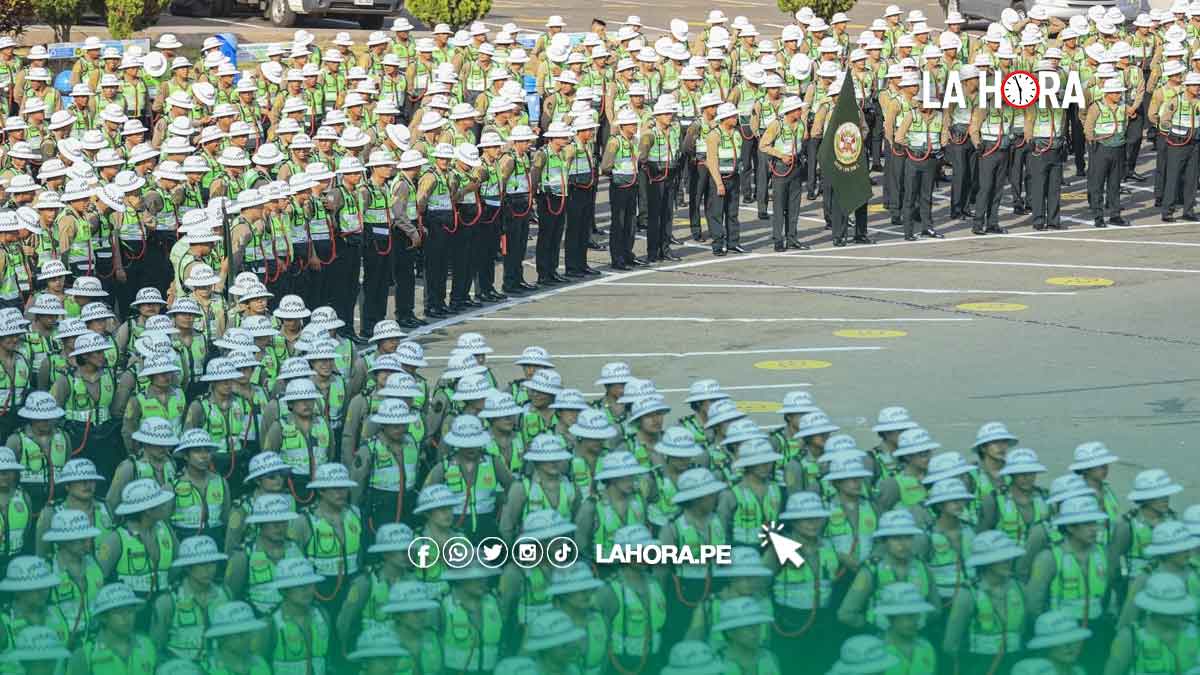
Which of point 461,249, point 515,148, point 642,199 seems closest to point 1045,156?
point 642,199

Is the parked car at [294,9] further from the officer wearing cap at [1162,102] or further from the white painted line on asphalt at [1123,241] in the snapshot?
the officer wearing cap at [1162,102]

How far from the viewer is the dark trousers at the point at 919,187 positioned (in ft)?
88.0

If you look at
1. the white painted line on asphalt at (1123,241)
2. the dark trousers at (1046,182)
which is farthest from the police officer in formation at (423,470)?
the white painted line on asphalt at (1123,241)

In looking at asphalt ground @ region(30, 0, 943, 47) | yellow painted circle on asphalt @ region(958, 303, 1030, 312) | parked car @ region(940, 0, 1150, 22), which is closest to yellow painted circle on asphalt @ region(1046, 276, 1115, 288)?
yellow painted circle on asphalt @ region(958, 303, 1030, 312)

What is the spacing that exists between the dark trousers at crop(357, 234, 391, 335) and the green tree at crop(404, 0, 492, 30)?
1262 cm

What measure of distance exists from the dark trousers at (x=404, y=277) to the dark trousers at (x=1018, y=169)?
8833mm

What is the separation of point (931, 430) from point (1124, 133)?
10561 mm

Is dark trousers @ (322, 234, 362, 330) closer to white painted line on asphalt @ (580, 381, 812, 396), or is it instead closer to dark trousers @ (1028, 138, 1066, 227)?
white painted line on asphalt @ (580, 381, 812, 396)

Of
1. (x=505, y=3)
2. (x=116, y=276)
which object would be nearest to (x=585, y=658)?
(x=116, y=276)

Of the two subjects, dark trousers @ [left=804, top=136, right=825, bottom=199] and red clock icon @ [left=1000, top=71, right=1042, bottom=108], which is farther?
dark trousers @ [left=804, top=136, right=825, bottom=199]

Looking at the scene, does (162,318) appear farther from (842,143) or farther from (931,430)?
(842,143)

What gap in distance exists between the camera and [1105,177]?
91.1ft

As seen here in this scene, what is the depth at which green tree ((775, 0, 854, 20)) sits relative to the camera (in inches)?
1411

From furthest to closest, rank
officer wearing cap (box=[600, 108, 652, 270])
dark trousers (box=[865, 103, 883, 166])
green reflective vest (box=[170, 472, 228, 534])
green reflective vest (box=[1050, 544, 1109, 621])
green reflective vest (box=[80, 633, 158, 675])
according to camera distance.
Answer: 1. dark trousers (box=[865, 103, 883, 166])
2. officer wearing cap (box=[600, 108, 652, 270])
3. green reflective vest (box=[170, 472, 228, 534])
4. green reflective vest (box=[1050, 544, 1109, 621])
5. green reflective vest (box=[80, 633, 158, 675])
